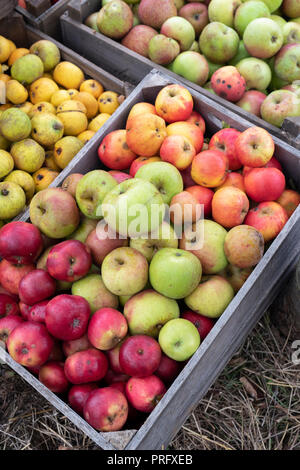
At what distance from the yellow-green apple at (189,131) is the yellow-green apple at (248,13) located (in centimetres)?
107

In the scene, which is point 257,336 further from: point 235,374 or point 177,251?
point 177,251

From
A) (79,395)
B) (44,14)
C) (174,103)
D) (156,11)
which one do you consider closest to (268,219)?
(174,103)

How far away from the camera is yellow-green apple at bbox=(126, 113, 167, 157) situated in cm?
207

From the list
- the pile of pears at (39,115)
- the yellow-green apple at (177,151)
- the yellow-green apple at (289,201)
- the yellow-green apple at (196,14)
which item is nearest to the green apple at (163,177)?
the yellow-green apple at (177,151)

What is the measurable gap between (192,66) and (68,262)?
1.65 m

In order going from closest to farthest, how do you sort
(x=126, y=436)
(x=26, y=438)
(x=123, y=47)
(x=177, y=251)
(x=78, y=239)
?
1. (x=126, y=436)
2. (x=177, y=251)
3. (x=78, y=239)
4. (x=26, y=438)
5. (x=123, y=47)

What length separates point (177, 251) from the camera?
1790 mm

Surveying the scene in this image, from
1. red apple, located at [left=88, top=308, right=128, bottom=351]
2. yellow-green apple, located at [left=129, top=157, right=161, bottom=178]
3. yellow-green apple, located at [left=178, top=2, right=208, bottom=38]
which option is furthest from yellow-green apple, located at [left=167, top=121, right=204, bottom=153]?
yellow-green apple, located at [left=178, top=2, right=208, bottom=38]

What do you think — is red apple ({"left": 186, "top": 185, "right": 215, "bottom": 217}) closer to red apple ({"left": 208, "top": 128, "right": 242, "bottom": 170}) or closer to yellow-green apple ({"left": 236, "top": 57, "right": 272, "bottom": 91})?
red apple ({"left": 208, "top": 128, "right": 242, "bottom": 170})

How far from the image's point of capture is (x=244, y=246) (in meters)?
1.79

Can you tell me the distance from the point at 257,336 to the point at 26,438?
146 cm

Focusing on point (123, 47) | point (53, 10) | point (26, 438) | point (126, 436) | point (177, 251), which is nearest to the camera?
point (126, 436)

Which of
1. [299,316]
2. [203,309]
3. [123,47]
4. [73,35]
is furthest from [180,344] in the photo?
[73,35]

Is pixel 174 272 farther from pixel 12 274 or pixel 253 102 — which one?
pixel 253 102
